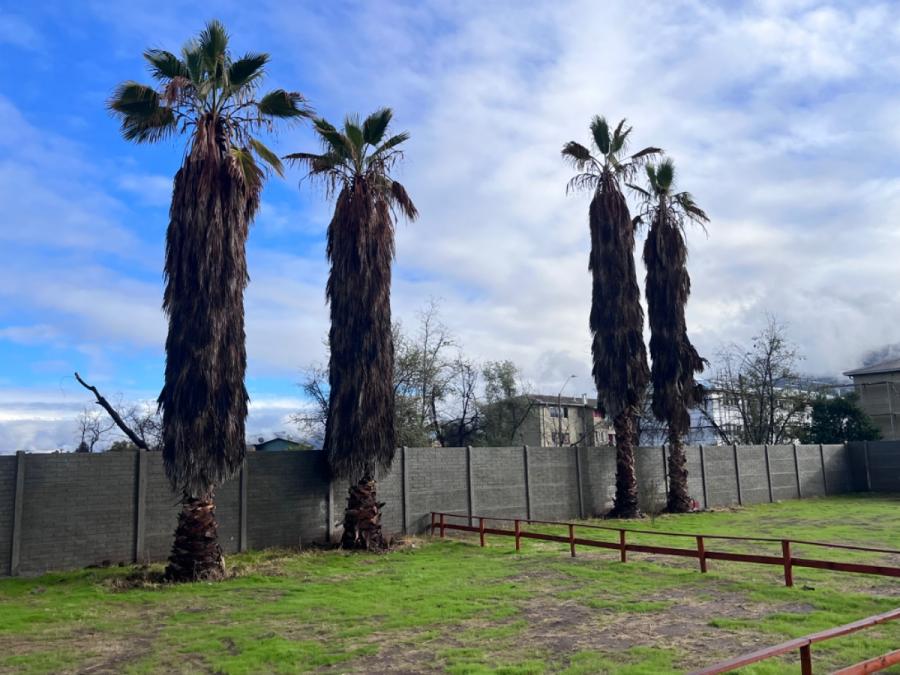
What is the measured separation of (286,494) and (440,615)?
8150 mm

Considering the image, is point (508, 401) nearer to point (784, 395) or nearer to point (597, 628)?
point (784, 395)

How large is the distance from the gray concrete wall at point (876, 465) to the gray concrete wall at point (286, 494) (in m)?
10.1

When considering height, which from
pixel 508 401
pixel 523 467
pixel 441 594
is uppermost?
pixel 508 401

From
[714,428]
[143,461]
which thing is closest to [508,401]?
[714,428]

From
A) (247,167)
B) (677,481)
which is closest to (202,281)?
(247,167)

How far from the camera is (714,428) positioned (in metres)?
46.8

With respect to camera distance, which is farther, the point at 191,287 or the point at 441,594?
the point at 191,287

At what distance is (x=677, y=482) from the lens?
27.1 metres

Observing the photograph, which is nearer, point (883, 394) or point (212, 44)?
point (212, 44)

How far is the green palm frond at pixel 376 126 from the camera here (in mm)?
18297

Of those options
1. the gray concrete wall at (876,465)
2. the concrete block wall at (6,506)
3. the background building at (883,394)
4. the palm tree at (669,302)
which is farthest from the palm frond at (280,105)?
the background building at (883,394)

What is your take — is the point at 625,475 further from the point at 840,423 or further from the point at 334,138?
the point at 840,423

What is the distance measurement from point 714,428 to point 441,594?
128ft

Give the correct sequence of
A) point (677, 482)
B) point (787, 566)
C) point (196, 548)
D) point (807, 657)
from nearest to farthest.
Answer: point (807, 657)
point (787, 566)
point (196, 548)
point (677, 482)
